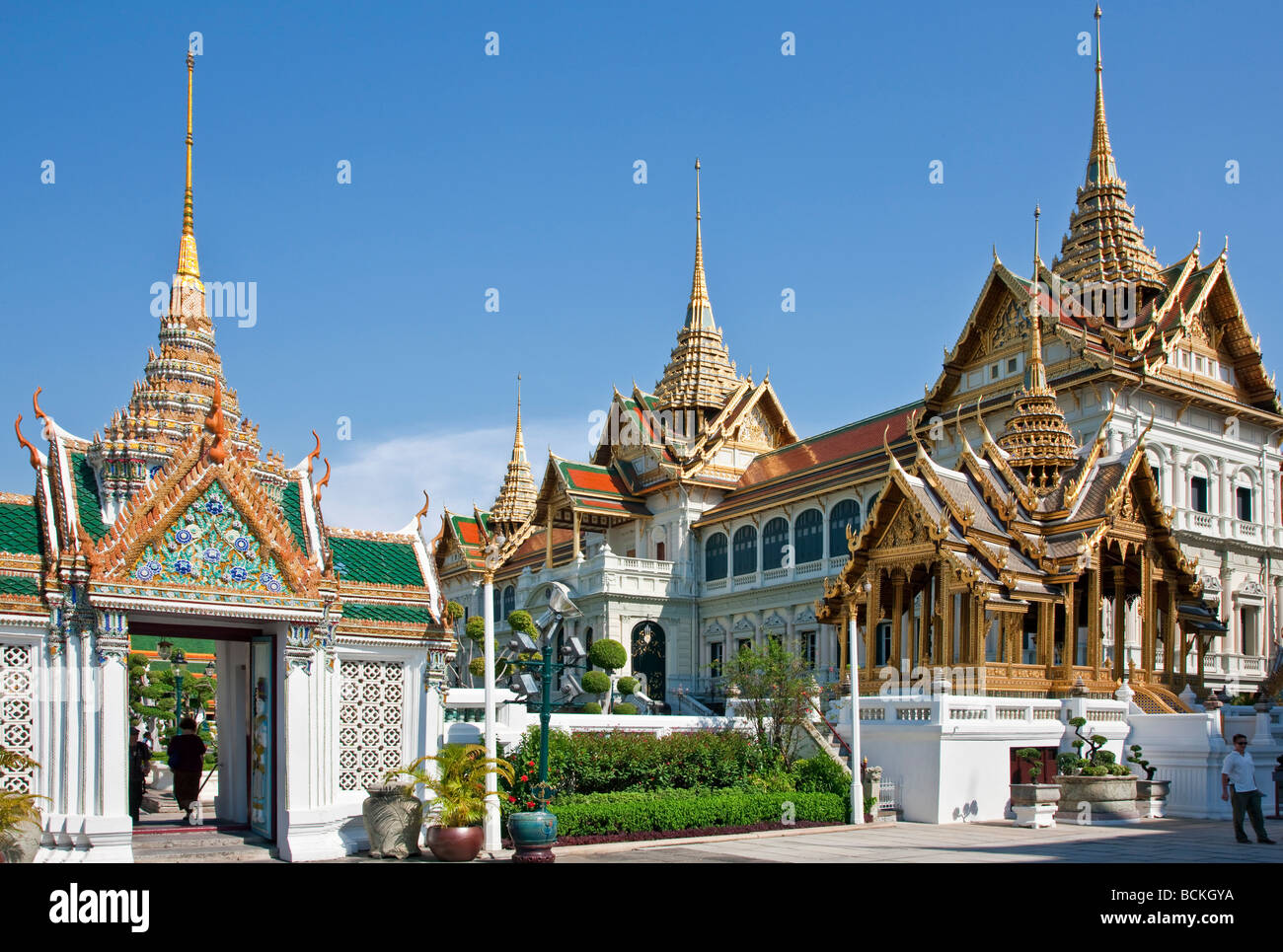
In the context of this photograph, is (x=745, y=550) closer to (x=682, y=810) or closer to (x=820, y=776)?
(x=820, y=776)

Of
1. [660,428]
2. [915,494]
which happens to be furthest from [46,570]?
[660,428]

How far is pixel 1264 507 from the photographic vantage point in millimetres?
36500

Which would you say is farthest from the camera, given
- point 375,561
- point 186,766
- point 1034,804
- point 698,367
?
point 698,367

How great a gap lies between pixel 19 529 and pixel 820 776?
34.9 ft

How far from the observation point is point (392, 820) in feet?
38.5

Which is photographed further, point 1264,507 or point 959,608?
point 1264,507

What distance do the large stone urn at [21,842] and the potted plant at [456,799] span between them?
134 inches

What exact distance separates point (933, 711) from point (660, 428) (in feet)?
123

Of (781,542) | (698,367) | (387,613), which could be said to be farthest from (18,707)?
(698,367)

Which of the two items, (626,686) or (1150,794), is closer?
(1150,794)

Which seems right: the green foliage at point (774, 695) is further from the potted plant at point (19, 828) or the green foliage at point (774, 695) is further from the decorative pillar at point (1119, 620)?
the potted plant at point (19, 828)

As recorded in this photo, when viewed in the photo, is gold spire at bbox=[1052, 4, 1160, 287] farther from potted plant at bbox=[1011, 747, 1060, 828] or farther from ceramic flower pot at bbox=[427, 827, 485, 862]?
ceramic flower pot at bbox=[427, 827, 485, 862]

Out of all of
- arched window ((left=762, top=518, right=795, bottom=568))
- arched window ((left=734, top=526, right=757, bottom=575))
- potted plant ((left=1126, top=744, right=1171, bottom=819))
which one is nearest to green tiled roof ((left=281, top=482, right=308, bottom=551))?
potted plant ((left=1126, top=744, right=1171, bottom=819))
